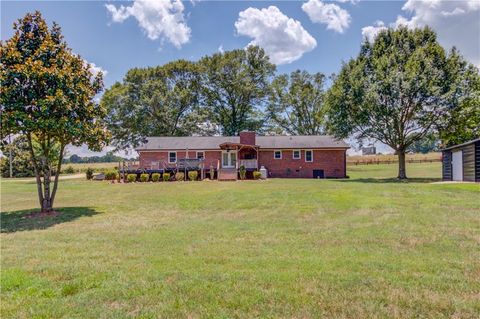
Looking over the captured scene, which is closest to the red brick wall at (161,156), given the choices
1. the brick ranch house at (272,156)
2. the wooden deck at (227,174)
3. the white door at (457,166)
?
the brick ranch house at (272,156)

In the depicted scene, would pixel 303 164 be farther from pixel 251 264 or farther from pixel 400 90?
pixel 251 264

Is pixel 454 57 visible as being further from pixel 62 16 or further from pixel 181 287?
pixel 181 287

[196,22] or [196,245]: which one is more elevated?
[196,22]

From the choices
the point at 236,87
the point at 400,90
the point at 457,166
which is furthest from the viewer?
the point at 236,87

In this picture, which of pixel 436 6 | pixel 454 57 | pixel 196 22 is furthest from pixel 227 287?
pixel 454 57

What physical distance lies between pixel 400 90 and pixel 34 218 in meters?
24.7

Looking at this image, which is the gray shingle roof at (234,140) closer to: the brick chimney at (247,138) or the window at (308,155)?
the window at (308,155)

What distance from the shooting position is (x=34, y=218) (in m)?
11.6

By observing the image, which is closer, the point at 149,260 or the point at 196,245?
the point at 149,260

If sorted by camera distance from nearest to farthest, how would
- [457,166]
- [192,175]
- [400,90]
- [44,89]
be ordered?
[44,89] → [457,166] → [400,90] → [192,175]

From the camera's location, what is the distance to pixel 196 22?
67.1 feet

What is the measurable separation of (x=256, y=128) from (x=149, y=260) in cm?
4295

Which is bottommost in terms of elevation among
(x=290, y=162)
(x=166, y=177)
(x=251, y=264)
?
(x=251, y=264)

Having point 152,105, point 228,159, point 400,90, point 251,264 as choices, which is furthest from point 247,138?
point 251,264
